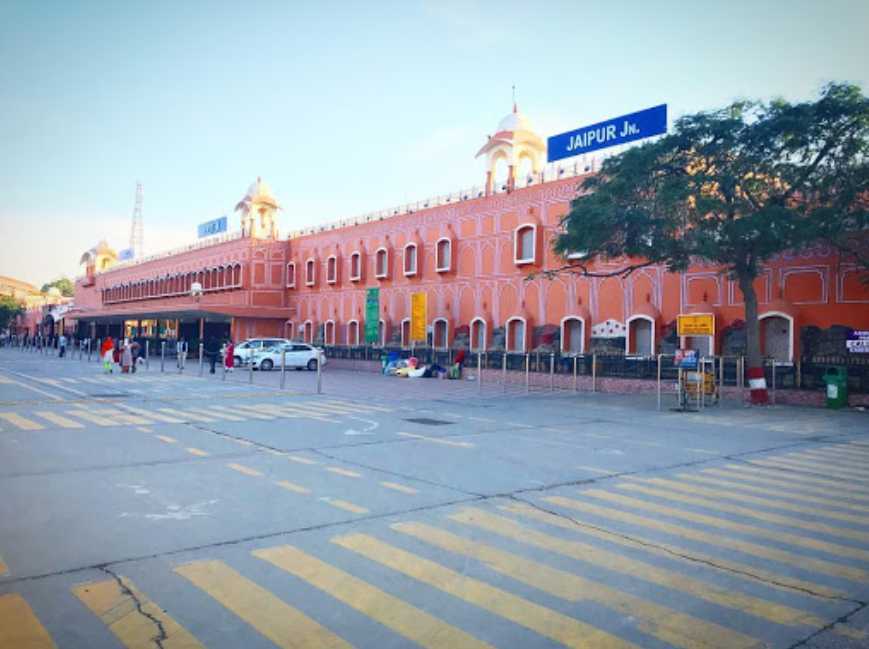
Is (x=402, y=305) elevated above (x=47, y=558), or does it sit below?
above

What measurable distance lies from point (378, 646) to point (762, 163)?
19343 millimetres

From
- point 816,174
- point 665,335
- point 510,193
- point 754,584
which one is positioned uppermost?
point 510,193

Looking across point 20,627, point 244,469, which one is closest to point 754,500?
point 244,469

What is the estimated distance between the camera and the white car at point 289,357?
1396 inches

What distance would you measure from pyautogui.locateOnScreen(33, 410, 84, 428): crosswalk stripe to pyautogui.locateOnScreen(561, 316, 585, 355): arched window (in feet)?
66.4

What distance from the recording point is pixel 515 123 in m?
35.6

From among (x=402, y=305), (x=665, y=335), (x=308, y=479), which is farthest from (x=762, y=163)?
(x=402, y=305)

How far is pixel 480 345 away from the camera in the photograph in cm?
3378

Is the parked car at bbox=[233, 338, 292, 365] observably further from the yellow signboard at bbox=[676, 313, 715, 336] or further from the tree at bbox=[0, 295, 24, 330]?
the tree at bbox=[0, 295, 24, 330]

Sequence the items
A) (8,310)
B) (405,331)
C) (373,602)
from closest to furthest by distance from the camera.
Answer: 1. (373,602)
2. (405,331)
3. (8,310)

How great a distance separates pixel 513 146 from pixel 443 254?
22.2 ft

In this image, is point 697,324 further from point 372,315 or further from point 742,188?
point 372,315

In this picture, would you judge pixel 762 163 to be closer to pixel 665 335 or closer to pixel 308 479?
pixel 665 335

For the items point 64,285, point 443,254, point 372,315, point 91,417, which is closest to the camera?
point 91,417
